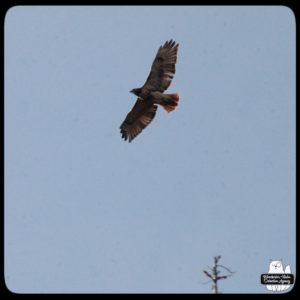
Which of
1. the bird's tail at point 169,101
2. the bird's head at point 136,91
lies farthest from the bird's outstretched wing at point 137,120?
the bird's tail at point 169,101

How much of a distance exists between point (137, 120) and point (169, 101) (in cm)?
177

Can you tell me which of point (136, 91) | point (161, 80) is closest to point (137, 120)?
point (136, 91)

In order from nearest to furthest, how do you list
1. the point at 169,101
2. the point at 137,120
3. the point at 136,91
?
1. the point at 169,101
2. the point at 136,91
3. the point at 137,120

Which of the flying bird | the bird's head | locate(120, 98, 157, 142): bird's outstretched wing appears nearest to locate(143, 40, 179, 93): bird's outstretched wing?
the flying bird

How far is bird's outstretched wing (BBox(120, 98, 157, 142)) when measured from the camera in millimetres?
21219

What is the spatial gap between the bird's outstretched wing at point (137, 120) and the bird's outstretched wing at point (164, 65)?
1089 mm

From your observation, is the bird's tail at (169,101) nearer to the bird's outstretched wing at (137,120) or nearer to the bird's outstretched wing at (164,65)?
the bird's outstretched wing at (164,65)

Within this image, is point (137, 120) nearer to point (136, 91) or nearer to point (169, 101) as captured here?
point (136, 91)

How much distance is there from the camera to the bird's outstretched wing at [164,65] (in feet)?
66.1

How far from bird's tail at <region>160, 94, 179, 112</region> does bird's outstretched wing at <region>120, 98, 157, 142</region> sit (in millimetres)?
1053

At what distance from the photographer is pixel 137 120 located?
70.5ft
